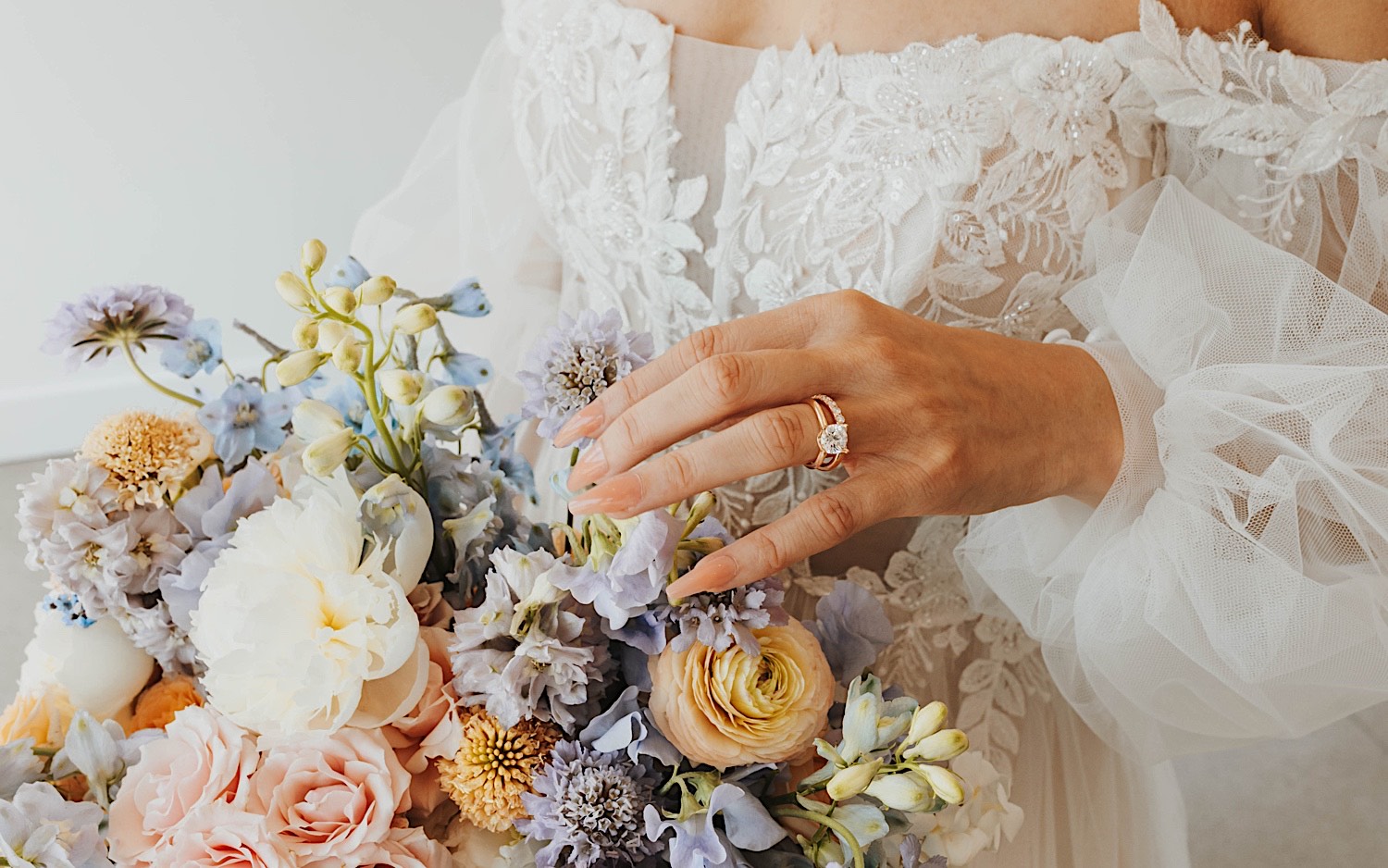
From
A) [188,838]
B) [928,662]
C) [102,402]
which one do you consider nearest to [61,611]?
[188,838]

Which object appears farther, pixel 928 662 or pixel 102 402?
pixel 102 402

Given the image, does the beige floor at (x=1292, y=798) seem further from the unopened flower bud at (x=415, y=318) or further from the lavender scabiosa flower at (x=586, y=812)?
the unopened flower bud at (x=415, y=318)

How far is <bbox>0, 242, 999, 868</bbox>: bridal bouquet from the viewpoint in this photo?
0.37 m

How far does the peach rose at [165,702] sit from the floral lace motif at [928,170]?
44 cm

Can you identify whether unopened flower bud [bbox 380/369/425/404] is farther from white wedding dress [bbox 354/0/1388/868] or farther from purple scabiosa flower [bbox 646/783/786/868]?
white wedding dress [bbox 354/0/1388/868]

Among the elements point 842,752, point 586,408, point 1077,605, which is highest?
point 586,408

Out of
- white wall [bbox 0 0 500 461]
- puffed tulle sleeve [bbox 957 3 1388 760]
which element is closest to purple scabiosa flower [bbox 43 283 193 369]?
puffed tulle sleeve [bbox 957 3 1388 760]

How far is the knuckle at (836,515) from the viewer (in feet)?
1.51

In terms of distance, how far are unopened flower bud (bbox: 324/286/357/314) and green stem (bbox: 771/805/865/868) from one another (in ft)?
0.96

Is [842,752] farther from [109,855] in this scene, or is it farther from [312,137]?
[312,137]

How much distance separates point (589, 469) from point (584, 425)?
0.08 feet

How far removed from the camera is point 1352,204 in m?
0.63

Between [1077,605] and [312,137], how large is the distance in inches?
67.0

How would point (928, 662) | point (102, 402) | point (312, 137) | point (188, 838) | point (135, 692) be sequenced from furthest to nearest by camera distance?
point (102, 402)
point (312, 137)
point (928, 662)
point (135, 692)
point (188, 838)
